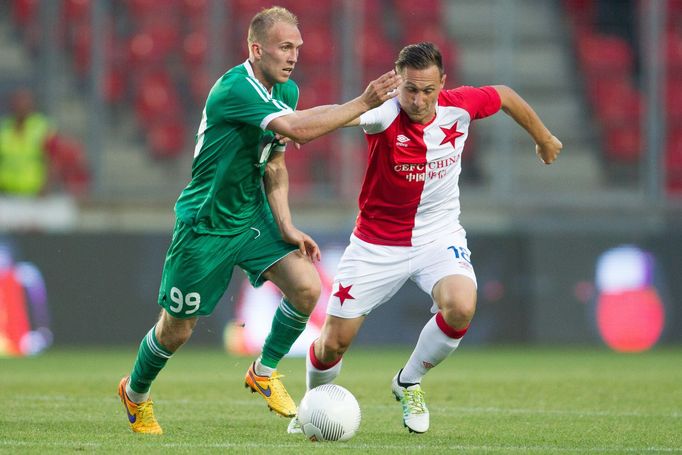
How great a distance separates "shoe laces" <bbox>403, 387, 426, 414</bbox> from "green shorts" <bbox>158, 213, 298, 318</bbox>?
966mm

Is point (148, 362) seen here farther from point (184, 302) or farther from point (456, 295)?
point (456, 295)

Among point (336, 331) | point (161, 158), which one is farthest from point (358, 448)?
point (161, 158)

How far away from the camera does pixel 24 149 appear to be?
48.1 feet

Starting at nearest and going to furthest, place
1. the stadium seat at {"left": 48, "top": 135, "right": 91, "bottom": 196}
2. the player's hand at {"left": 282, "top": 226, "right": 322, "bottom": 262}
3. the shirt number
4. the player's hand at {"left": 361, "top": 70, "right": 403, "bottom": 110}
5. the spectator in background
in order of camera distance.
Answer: the player's hand at {"left": 361, "top": 70, "right": 403, "bottom": 110}, the player's hand at {"left": 282, "top": 226, "right": 322, "bottom": 262}, the shirt number, the stadium seat at {"left": 48, "top": 135, "right": 91, "bottom": 196}, the spectator in background

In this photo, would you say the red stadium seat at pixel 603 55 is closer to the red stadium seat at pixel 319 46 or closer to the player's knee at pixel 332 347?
the red stadium seat at pixel 319 46

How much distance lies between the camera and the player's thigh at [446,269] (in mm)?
6680

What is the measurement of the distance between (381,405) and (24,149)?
25.8 ft

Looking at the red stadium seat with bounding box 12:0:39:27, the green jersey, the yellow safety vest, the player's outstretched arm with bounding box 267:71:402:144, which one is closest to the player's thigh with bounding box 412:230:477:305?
the green jersey

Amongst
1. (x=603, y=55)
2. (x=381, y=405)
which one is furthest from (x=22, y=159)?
(x=381, y=405)

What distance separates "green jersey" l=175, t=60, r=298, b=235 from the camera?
6355mm

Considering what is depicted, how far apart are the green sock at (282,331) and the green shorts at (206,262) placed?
0.94ft

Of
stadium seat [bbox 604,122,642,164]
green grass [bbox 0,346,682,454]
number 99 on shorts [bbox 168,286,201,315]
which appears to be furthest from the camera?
stadium seat [bbox 604,122,642,164]

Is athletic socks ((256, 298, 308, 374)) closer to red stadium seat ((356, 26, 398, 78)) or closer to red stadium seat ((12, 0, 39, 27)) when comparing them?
red stadium seat ((356, 26, 398, 78))

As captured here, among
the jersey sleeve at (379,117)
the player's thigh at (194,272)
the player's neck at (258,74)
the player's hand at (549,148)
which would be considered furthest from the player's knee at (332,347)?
the player's hand at (549,148)
